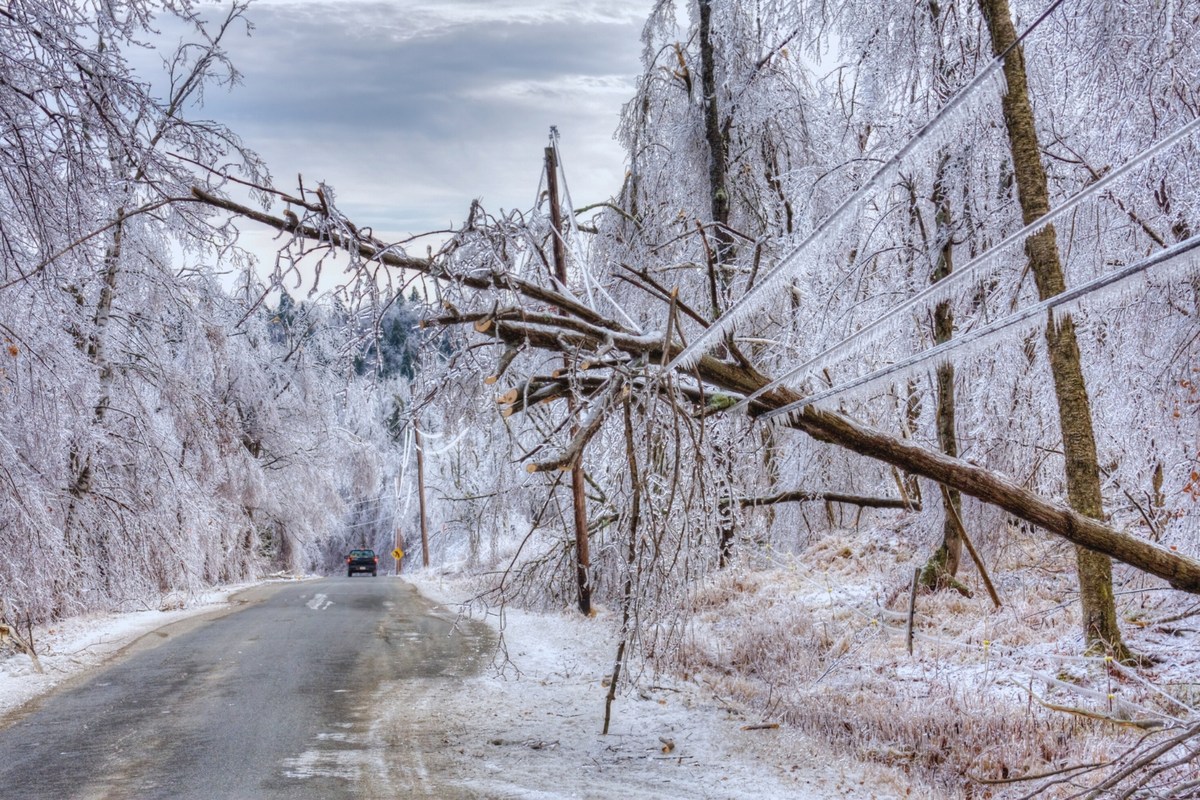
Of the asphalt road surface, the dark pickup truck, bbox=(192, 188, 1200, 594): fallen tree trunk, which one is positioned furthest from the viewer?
the dark pickup truck

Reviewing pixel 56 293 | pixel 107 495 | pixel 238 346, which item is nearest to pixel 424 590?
pixel 238 346

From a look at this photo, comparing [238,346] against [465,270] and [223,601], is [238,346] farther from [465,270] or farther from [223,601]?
[465,270]

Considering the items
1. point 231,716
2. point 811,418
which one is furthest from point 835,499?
point 231,716

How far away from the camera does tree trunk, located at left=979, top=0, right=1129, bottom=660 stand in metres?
5.82

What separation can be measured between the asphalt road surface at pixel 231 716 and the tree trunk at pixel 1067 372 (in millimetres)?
4660

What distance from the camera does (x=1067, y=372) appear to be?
589 cm

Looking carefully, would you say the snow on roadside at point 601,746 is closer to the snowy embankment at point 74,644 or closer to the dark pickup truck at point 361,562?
the snowy embankment at point 74,644

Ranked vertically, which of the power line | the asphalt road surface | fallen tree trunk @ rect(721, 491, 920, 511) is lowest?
the asphalt road surface

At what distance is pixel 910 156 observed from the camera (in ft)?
12.2

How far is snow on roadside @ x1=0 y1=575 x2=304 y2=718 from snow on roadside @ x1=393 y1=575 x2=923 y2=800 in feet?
11.4

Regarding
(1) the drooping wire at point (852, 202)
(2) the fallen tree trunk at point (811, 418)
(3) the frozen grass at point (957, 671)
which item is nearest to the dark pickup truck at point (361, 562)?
(3) the frozen grass at point (957, 671)

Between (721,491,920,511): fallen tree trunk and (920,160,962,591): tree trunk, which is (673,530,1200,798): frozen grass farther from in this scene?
(721,491,920,511): fallen tree trunk

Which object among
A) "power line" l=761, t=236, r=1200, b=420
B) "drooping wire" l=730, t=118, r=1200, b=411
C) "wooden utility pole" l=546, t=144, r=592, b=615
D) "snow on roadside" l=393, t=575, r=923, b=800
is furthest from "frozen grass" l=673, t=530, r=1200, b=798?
"wooden utility pole" l=546, t=144, r=592, b=615

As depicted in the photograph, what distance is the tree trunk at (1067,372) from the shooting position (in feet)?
19.1
